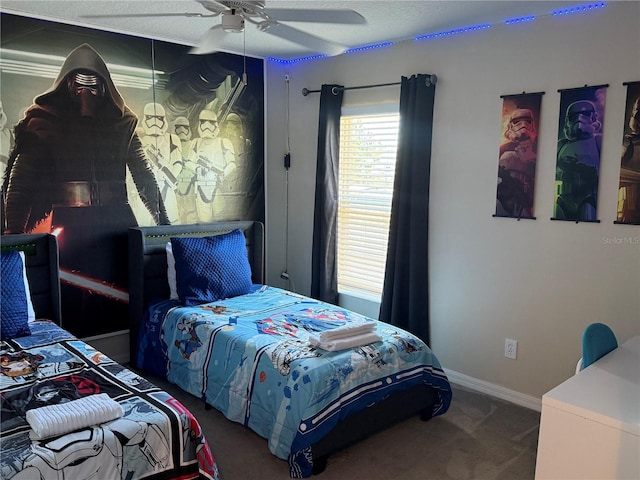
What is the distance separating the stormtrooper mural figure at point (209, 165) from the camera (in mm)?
4305

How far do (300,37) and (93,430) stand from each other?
6.34ft

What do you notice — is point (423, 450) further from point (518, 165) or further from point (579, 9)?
point (579, 9)

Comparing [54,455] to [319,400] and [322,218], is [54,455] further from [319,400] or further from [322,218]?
[322,218]

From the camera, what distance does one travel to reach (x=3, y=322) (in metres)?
2.91

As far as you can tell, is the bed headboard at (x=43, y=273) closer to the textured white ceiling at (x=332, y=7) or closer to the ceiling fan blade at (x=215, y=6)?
the textured white ceiling at (x=332, y=7)

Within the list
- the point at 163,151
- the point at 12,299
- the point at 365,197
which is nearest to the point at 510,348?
the point at 365,197

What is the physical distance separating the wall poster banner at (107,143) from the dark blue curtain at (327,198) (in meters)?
0.72

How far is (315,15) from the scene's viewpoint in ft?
7.62

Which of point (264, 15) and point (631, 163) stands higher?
point (264, 15)

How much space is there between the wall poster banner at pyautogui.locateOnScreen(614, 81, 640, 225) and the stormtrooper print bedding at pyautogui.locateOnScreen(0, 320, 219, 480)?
2454 mm

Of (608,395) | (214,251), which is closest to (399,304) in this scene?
(214,251)

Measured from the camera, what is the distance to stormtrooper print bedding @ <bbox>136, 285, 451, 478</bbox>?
2596 mm

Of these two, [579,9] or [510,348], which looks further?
[510,348]

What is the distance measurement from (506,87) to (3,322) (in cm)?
323
